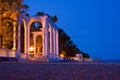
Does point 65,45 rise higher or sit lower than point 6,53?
higher

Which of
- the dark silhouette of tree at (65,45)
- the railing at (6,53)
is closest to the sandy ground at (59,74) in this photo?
the railing at (6,53)

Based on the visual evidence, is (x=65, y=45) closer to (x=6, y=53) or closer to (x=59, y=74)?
(x=6, y=53)

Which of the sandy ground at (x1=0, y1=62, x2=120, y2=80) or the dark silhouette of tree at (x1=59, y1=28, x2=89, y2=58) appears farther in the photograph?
the dark silhouette of tree at (x1=59, y1=28, x2=89, y2=58)

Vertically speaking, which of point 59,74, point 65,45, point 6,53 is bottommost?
point 59,74

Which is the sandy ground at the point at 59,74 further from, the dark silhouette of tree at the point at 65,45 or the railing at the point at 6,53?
the dark silhouette of tree at the point at 65,45

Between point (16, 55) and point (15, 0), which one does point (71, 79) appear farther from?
point (16, 55)

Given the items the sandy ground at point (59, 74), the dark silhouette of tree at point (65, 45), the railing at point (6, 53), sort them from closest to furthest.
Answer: the sandy ground at point (59, 74), the railing at point (6, 53), the dark silhouette of tree at point (65, 45)

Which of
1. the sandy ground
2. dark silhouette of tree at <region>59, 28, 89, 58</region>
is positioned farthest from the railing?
dark silhouette of tree at <region>59, 28, 89, 58</region>

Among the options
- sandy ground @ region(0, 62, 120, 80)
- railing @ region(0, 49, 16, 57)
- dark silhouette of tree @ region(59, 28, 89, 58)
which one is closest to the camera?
sandy ground @ region(0, 62, 120, 80)

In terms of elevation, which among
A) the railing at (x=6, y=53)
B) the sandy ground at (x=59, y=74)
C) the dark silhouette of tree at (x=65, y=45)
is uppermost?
the dark silhouette of tree at (x=65, y=45)

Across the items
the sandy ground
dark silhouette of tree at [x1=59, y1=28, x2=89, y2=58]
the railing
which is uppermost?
dark silhouette of tree at [x1=59, y1=28, x2=89, y2=58]

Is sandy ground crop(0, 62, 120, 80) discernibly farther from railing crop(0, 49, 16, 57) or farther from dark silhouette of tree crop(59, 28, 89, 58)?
dark silhouette of tree crop(59, 28, 89, 58)

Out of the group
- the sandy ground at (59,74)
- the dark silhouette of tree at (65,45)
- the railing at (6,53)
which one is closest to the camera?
the sandy ground at (59,74)

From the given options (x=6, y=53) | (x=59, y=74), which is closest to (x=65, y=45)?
(x=6, y=53)
